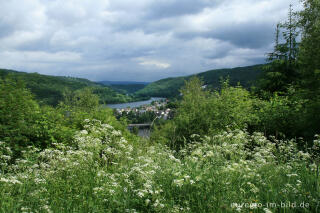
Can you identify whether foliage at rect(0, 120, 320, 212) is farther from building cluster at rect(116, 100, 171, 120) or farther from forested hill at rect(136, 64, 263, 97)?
forested hill at rect(136, 64, 263, 97)

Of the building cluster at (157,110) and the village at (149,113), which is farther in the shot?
the building cluster at (157,110)

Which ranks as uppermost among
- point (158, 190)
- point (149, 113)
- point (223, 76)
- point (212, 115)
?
point (223, 76)

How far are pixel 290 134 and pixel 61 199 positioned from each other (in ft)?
41.9

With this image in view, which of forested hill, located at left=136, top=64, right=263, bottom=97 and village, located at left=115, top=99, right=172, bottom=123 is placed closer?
village, located at left=115, top=99, right=172, bottom=123

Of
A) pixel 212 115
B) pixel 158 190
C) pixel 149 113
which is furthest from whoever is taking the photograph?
pixel 212 115

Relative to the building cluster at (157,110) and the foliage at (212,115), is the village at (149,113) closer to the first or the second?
the building cluster at (157,110)

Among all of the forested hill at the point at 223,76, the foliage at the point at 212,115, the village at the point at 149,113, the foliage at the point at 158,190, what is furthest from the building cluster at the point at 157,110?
the forested hill at the point at 223,76

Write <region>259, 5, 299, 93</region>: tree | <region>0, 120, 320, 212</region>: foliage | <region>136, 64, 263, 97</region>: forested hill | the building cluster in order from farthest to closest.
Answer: <region>136, 64, 263, 97</region>: forested hill, <region>259, 5, 299, 93</region>: tree, the building cluster, <region>0, 120, 320, 212</region>: foliage

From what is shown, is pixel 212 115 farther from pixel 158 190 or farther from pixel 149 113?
pixel 158 190

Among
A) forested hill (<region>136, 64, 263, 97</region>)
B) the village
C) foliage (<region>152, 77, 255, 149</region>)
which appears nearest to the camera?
the village

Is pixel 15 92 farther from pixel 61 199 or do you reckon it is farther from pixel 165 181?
pixel 165 181

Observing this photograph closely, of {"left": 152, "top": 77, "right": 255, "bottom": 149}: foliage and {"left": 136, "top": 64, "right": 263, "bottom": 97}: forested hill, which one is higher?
{"left": 136, "top": 64, "right": 263, "bottom": 97}: forested hill

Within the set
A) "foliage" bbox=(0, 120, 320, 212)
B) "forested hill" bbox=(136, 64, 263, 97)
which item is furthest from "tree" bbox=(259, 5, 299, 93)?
"forested hill" bbox=(136, 64, 263, 97)

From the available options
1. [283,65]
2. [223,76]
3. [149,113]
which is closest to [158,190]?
[149,113]
